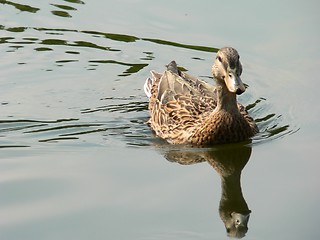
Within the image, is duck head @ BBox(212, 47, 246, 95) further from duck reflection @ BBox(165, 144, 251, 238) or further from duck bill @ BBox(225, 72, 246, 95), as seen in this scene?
duck reflection @ BBox(165, 144, 251, 238)

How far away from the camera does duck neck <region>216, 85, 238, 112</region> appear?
11547 mm

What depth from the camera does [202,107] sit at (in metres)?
12.2

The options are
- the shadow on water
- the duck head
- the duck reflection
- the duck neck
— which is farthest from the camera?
the shadow on water

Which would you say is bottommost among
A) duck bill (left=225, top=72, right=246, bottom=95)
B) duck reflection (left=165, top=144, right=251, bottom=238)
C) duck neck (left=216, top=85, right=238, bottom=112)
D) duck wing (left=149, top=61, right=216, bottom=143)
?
duck reflection (left=165, top=144, right=251, bottom=238)

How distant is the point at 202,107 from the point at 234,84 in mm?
1294

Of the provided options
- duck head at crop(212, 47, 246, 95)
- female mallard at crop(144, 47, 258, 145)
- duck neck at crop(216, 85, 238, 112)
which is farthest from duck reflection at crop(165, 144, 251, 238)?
duck head at crop(212, 47, 246, 95)

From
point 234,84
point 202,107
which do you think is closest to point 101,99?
point 202,107

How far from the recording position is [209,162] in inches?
442

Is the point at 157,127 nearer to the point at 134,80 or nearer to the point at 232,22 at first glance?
the point at 134,80

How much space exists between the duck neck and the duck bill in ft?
1.15

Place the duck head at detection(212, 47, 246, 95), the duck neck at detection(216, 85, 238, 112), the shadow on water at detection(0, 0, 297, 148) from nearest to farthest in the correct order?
the duck head at detection(212, 47, 246, 95) → the duck neck at detection(216, 85, 238, 112) → the shadow on water at detection(0, 0, 297, 148)

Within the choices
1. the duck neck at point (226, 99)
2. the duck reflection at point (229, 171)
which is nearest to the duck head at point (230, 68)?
the duck neck at point (226, 99)

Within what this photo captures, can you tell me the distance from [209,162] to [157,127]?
129cm

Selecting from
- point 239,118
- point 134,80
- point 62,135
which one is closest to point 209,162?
point 239,118
